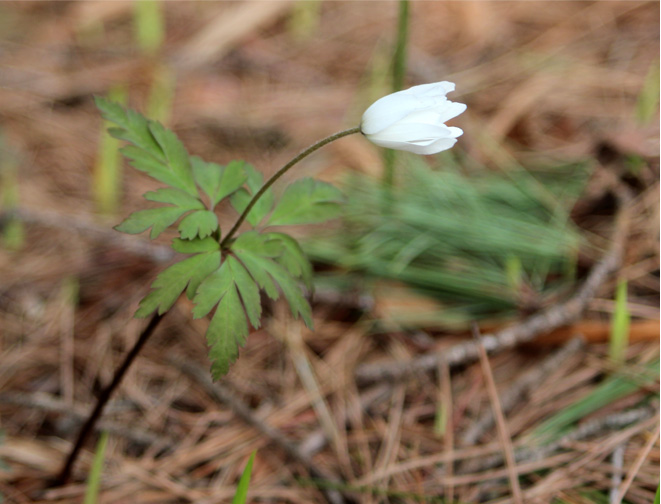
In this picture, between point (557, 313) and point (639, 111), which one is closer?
point (557, 313)

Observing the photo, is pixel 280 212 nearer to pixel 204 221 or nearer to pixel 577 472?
pixel 204 221

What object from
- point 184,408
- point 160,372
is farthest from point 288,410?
point 160,372

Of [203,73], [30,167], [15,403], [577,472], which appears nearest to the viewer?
[577,472]

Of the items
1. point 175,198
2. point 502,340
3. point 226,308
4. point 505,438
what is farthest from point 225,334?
point 502,340

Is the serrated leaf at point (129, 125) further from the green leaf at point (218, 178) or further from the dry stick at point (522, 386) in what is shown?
the dry stick at point (522, 386)

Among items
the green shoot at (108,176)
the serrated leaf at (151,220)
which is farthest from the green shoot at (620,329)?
the green shoot at (108,176)

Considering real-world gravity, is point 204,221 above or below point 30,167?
below

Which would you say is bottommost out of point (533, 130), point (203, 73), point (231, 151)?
point (231, 151)
